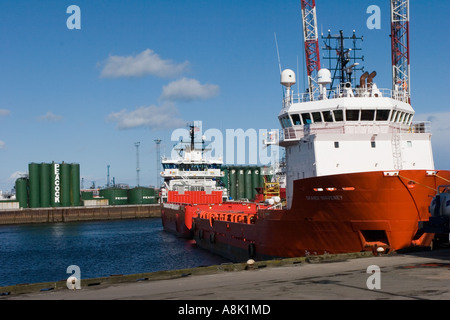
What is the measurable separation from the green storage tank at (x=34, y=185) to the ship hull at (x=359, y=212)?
7068cm

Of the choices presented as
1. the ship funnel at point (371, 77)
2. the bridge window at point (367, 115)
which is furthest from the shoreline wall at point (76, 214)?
the bridge window at point (367, 115)

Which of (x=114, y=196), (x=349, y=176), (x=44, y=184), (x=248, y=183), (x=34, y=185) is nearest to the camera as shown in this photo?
(x=349, y=176)

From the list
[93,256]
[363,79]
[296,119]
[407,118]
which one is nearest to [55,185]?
[93,256]

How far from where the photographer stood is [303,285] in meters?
11.9

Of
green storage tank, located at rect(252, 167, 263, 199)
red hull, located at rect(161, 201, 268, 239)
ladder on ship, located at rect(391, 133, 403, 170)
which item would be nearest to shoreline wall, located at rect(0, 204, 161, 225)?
green storage tank, located at rect(252, 167, 263, 199)

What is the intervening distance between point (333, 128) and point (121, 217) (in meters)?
71.1

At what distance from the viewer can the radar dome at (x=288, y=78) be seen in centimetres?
2647

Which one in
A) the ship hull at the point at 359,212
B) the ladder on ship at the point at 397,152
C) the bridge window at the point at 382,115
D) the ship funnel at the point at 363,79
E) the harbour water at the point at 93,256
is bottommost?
the harbour water at the point at 93,256

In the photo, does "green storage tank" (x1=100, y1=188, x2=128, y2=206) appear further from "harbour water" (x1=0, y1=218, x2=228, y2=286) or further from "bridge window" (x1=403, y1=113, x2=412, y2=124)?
"bridge window" (x1=403, y1=113, x2=412, y2=124)

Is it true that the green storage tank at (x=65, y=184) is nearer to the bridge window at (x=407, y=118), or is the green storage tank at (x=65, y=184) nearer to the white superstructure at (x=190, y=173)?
the white superstructure at (x=190, y=173)

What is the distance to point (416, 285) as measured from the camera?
11.2 metres

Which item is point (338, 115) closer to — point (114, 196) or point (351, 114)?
point (351, 114)

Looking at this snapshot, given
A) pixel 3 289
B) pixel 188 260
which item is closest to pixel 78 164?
pixel 188 260

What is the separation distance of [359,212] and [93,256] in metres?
24.5
